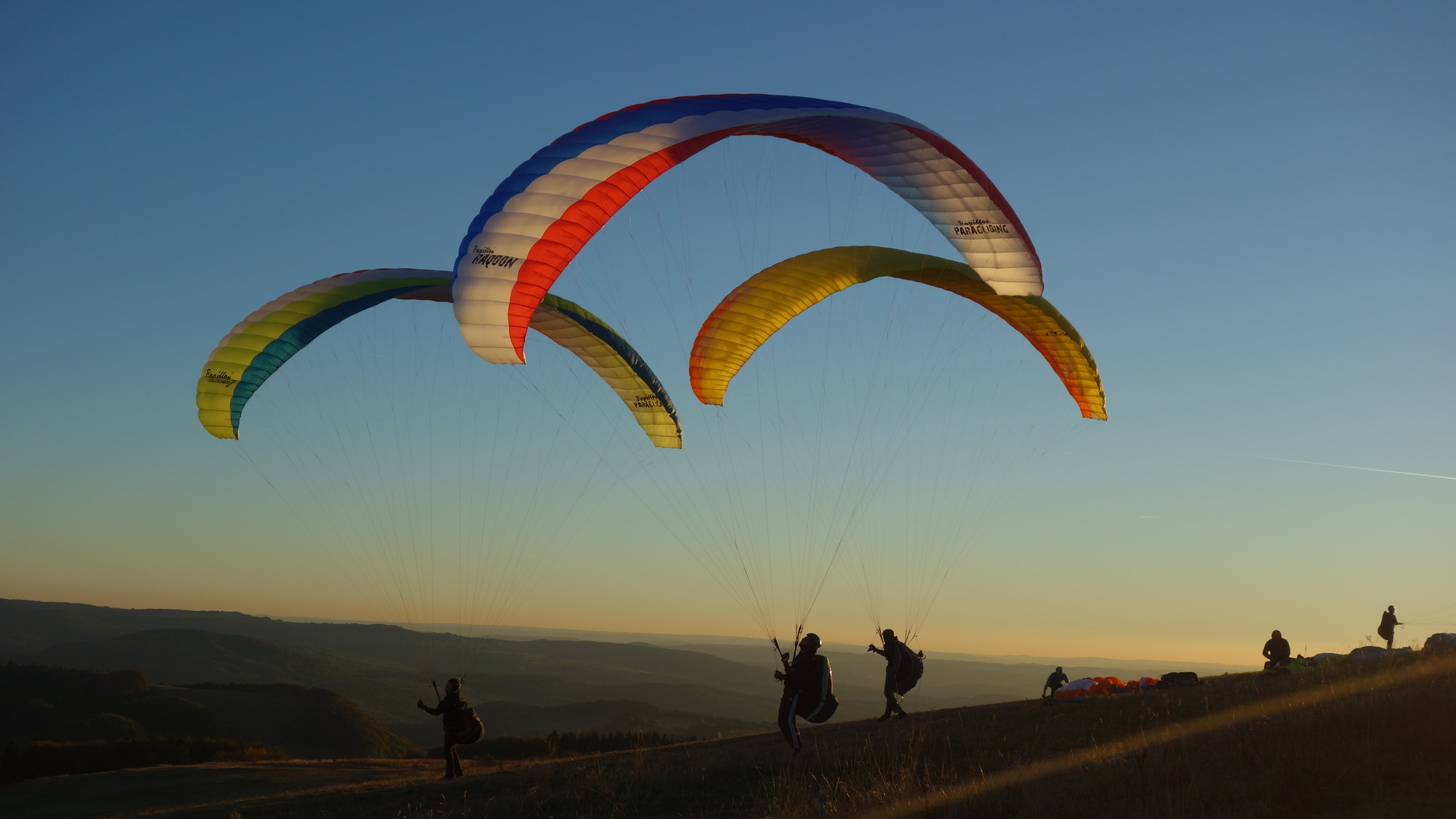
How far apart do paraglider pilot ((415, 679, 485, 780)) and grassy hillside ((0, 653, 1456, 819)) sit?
544 millimetres

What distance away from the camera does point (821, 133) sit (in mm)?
12219

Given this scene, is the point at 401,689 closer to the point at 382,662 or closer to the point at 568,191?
the point at 382,662

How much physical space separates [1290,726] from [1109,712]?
3.86 meters

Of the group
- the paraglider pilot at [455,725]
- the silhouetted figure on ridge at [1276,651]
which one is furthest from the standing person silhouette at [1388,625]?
the paraglider pilot at [455,725]

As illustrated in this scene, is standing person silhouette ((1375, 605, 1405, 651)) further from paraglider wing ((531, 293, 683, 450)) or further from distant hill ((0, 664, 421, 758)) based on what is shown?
distant hill ((0, 664, 421, 758))

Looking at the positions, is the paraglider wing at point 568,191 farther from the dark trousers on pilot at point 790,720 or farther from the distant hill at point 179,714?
the distant hill at point 179,714

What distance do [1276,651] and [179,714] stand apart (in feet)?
161

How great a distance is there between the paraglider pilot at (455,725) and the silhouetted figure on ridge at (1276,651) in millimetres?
15395

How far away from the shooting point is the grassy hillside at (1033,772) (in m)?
6.84

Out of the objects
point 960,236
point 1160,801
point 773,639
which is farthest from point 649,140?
point 1160,801

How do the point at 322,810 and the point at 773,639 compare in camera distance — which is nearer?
the point at 322,810

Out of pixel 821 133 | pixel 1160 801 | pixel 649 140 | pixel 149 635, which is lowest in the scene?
pixel 149 635

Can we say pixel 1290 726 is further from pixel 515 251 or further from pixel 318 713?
pixel 318 713

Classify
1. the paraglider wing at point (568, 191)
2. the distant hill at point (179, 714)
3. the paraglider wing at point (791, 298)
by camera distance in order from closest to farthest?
the paraglider wing at point (568, 191) < the paraglider wing at point (791, 298) < the distant hill at point (179, 714)
